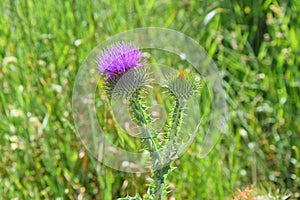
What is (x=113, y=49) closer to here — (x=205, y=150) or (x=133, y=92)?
(x=133, y=92)

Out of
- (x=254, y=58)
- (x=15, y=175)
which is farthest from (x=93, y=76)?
(x=254, y=58)

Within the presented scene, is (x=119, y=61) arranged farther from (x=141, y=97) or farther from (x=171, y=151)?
(x=171, y=151)

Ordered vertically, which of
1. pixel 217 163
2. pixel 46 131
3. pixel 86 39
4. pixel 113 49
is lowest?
pixel 217 163

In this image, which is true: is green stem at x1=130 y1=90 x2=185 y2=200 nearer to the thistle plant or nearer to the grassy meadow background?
the thistle plant

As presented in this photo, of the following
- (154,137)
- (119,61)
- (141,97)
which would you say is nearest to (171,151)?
(154,137)

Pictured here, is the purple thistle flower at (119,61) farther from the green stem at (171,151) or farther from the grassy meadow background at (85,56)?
the grassy meadow background at (85,56)

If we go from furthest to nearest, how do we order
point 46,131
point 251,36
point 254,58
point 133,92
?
1. point 251,36
2. point 254,58
3. point 46,131
4. point 133,92
